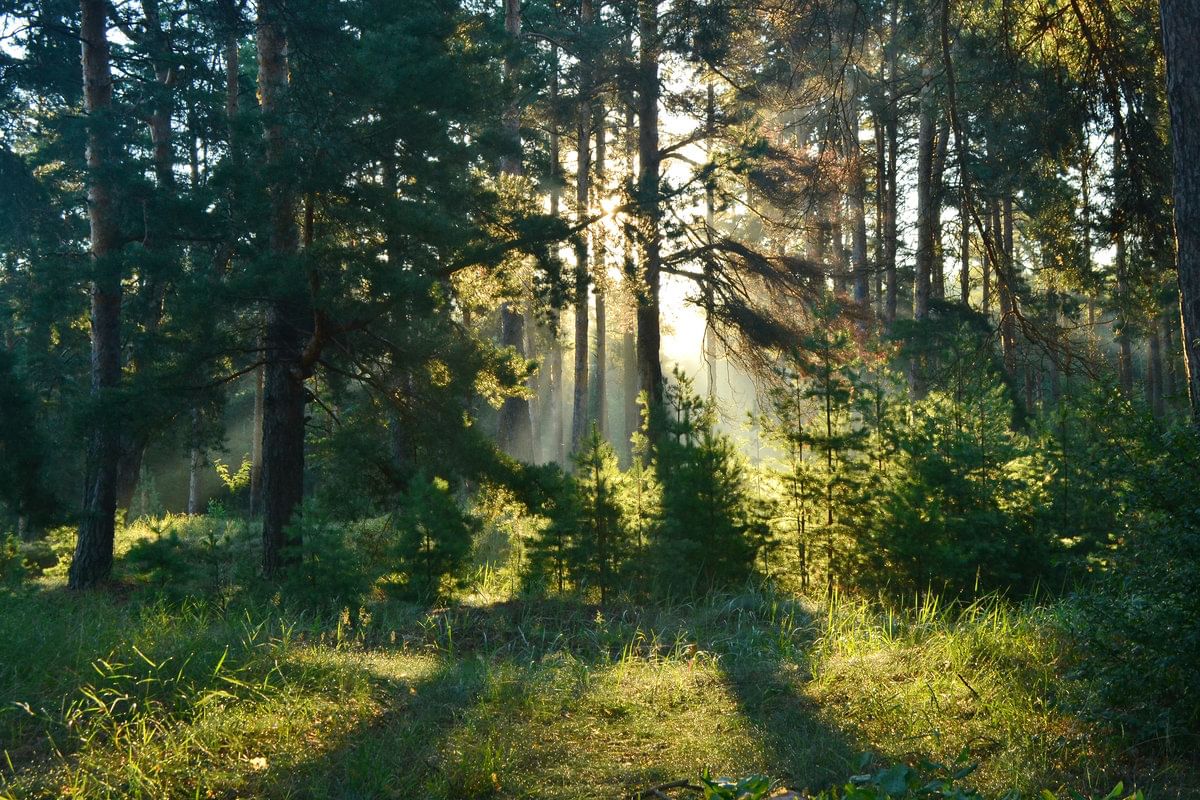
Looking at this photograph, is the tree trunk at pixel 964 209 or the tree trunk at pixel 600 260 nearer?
the tree trunk at pixel 964 209

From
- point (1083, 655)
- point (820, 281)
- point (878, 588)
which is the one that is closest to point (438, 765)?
point (1083, 655)

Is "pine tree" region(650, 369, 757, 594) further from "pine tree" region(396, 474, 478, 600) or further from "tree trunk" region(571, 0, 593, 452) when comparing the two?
"tree trunk" region(571, 0, 593, 452)

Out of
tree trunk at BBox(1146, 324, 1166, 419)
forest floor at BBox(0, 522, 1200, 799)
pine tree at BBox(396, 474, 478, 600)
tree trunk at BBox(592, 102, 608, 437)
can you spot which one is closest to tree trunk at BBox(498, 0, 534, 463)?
tree trunk at BBox(592, 102, 608, 437)

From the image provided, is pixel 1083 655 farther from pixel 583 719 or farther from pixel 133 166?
pixel 133 166

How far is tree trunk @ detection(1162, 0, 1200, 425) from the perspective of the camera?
5.46 metres

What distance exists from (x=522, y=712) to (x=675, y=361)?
21.7 ft

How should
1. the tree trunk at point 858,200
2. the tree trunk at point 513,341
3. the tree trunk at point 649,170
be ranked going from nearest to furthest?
1. the tree trunk at point 858,200
2. the tree trunk at point 649,170
3. the tree trunk at point 513,341

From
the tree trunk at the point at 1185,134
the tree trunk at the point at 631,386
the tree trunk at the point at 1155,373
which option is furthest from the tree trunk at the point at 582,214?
the tree trunk at the point at 1155,373

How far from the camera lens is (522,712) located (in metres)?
5.01

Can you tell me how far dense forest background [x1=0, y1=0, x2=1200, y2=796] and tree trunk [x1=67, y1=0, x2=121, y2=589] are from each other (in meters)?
0.05

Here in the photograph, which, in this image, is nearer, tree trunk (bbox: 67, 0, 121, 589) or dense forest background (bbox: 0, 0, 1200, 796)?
dense forest background (bbox: 0, 0, 1200, 796)

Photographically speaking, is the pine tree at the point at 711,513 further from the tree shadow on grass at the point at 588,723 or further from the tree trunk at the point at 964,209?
the tree trunk at the point at 964,209

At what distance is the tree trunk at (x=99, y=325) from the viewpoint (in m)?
12.2

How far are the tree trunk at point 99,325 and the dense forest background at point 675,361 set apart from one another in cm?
5
